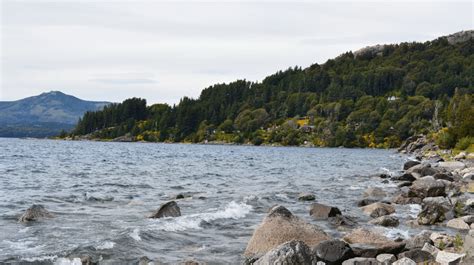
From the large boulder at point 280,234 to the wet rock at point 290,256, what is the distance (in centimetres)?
335

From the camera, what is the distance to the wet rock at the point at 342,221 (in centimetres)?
2231

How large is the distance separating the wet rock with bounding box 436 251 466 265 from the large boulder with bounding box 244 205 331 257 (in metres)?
4.52

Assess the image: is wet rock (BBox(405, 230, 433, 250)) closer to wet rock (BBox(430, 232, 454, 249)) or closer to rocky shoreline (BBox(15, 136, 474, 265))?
rocky shoreline (BBox(15, 136, 474, 265))

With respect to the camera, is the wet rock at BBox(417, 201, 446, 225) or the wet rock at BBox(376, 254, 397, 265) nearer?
the wet rock at BBox(376, 254, 397, 265)

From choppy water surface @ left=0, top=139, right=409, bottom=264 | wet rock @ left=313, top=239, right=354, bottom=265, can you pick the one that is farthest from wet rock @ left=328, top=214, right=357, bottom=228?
wet rock @ left=313, top=239, right=354, bottom=265

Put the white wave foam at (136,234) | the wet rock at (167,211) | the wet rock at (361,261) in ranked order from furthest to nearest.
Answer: the wet rock at (167,211) < the white wave foam at (136,234) < the wet rock at (361,261)

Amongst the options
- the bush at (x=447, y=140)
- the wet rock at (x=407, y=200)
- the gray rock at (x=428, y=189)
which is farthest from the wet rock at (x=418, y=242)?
the bush at (x=447, y=140)

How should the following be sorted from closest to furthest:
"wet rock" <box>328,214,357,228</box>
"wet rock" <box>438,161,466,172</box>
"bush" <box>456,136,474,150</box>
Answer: "wet rock" <box>328,214,357,228</box>, "wet rock" <box>438,161,466,172</box>, "bush" <box>456,136,474,150</box>

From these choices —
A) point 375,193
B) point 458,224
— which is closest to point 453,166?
point 375,193

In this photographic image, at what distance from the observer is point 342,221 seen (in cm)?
2262

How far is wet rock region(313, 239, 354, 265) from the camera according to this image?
1436cm

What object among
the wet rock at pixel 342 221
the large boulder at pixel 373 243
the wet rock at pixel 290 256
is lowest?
the wet rock at pixel 342 221

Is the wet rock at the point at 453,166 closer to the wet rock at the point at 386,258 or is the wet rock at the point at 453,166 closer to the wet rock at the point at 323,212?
the wet rock at the point at 323,212

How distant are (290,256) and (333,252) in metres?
2.44
